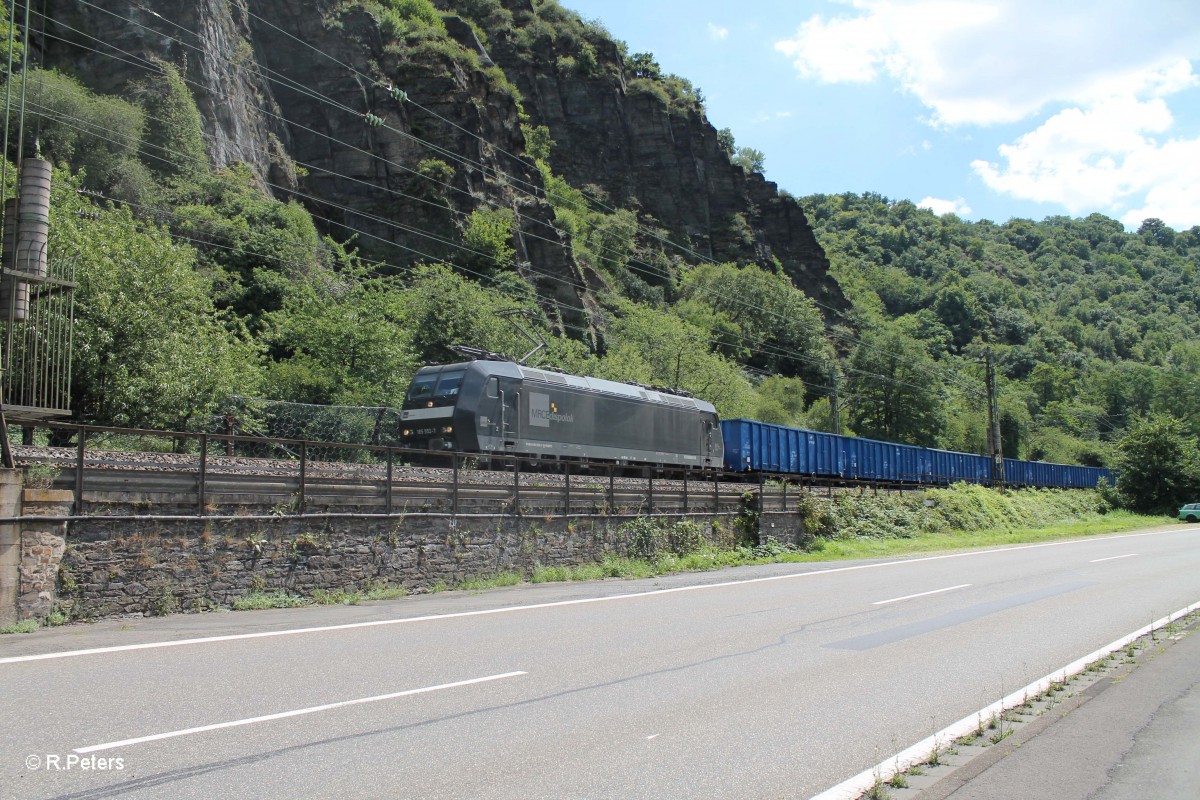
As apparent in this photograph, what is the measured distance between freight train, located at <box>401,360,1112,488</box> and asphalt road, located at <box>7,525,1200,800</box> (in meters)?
9.57

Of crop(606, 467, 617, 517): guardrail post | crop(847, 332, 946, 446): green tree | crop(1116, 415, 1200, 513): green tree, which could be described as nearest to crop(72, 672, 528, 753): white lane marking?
crop(606, 467, 617, 517): guardrail post

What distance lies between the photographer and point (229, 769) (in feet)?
17.9

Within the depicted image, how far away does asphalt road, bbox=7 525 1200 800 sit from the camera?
545 centimetres

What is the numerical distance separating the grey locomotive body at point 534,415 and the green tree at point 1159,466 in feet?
149

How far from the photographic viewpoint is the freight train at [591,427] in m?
23.8

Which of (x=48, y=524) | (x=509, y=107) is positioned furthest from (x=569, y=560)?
(x=509, y=107)

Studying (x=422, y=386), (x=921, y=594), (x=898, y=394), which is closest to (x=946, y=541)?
(x=921, y=594)

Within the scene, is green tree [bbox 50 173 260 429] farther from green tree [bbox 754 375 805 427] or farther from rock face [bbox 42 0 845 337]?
green tree [bbox 754 375 805 427]

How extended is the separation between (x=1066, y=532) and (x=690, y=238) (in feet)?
262

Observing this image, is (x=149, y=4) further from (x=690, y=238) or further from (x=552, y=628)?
(x=690, y=238)

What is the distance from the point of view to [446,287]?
47031 millimetres

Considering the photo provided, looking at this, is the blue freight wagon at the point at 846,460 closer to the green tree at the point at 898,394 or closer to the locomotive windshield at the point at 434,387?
the locomotive windshield at the point at 434,387

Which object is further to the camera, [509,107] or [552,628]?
[509,107]

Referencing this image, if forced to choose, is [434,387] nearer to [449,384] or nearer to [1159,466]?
[449,384]
